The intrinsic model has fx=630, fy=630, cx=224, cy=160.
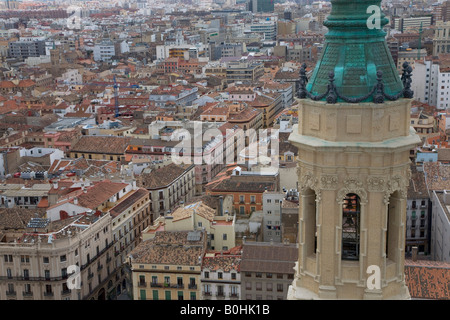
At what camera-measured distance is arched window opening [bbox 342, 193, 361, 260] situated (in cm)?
1455

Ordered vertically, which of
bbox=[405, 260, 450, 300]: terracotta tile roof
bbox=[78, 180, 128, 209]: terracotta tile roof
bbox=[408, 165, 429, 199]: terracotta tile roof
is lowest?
bbox=[408, 165, 429, 199]: terracotta tile roof

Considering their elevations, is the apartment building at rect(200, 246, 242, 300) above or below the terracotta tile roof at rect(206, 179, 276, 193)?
below

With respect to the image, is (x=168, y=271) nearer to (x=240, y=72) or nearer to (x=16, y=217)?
(x=16, y=217)

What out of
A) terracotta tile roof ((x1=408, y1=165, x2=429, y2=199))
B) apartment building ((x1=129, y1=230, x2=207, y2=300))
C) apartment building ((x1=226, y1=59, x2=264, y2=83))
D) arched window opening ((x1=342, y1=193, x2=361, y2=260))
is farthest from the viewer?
apartment building ((x1=226, y1=59, x2=264, y2=83))

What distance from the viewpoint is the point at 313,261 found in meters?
14.2

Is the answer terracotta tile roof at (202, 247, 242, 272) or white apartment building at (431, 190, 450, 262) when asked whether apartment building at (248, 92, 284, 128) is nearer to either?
white apartment building at (431, 190, 450, 262)

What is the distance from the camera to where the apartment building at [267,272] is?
4056cm

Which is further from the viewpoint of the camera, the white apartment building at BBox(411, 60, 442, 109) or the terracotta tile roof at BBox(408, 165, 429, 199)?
the white apartment building at BBox(411, 60, 442, 109)

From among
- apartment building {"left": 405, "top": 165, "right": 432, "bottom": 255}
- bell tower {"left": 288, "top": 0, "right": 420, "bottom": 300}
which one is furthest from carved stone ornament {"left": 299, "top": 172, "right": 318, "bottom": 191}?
apartment building {"left": 405, "top": 165, "right": 432, "bottom": 255}

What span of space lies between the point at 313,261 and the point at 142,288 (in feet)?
99.5

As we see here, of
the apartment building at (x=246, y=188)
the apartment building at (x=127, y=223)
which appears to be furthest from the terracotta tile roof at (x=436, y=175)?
the apartment building at (x=127, y=223)

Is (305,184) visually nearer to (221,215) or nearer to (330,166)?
(330,166)

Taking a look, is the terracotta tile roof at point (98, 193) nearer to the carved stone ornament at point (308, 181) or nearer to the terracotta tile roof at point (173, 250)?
the terracotta tile roof at point (173, 250)

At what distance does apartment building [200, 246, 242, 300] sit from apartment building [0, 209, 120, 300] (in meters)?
8.79
